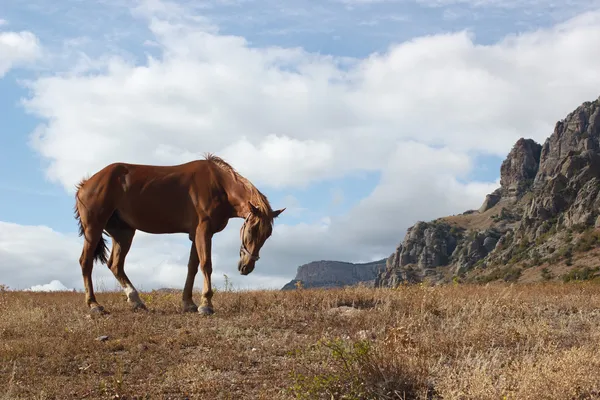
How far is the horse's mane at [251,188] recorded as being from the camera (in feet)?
38.5

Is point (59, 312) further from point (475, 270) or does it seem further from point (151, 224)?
point (475, 270)

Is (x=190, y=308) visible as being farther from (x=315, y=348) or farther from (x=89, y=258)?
(x=315, y=348)

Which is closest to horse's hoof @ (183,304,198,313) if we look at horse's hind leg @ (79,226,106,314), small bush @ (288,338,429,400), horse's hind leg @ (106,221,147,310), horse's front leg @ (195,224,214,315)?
horse's front leg @ (195,224,214,315)

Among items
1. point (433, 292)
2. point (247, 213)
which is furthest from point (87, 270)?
point (433, 292)

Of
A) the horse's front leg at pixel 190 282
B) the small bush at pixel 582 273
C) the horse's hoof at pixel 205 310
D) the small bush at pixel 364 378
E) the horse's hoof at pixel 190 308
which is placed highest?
the small bush at pixel 582 273

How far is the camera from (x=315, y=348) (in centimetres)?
868

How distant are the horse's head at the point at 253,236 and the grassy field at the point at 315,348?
100 centimetres

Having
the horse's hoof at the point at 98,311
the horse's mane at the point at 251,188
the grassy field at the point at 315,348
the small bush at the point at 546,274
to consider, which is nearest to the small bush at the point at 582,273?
the small bush at the point at 546,274

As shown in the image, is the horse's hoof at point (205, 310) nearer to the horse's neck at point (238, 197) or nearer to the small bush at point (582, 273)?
the horse's neck at point (238, 197)

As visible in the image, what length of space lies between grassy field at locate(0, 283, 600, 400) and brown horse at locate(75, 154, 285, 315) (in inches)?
35.6

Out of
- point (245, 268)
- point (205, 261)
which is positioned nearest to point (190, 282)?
point (205, 261)

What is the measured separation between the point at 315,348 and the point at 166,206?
211 inches

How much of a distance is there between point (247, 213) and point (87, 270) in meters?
3.98

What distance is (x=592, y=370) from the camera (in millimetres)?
6730
